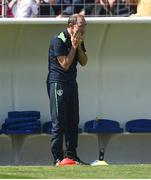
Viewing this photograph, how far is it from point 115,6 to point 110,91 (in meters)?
1.30

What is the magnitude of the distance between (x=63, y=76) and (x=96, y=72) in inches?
71.2

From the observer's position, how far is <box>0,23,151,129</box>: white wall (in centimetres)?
1295

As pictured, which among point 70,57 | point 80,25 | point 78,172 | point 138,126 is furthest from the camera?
point 138,126

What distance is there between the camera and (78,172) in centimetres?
979

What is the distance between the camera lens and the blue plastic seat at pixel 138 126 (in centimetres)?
1277

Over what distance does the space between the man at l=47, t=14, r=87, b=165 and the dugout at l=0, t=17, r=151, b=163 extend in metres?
1.57

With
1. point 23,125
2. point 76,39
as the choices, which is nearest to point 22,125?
point 23,125

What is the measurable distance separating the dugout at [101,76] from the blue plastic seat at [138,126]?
0.20 m

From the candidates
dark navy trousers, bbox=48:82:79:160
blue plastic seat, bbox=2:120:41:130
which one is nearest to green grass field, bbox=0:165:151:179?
dark navy trousers, bbox=48:82:79:160

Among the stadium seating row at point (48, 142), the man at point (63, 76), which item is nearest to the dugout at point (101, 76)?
the stadium seating row at point (48, 142)

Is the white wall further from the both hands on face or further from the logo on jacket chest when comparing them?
the logo on jacket chest

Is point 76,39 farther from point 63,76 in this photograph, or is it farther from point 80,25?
point 63,76

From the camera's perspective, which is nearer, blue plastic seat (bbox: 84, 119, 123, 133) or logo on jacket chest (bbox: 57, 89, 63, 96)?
logo on jacket chest (bbox: 57, 89, 63, 96)

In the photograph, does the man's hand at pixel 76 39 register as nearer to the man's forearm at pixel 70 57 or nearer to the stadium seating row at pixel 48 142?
the man's forearm at pixel 70 57
